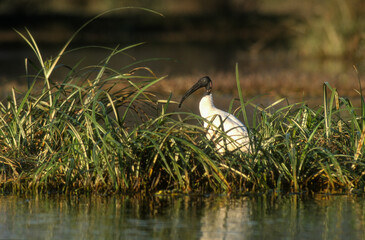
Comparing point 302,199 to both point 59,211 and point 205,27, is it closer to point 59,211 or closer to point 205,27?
point 59,211

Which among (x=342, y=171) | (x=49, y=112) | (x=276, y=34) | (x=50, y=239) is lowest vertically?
(x=50, y=239)

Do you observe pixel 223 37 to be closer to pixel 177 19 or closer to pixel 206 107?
pixel 177 19

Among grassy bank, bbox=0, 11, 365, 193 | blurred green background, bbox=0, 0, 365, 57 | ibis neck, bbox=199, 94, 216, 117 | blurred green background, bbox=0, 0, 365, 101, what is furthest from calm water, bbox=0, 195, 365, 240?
blurred green background, bbox=0, 0, 365, 57

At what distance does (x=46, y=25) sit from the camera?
32719mm

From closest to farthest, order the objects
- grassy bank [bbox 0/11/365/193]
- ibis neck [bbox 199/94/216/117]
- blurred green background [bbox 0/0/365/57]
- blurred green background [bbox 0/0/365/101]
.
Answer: grassy bank [bbox 0/11/365/193] → ibis neck [bbox 199/94/216/117] → blurred green background [bbox 0/0/365/101] → blurred green background [bbox 0/0/365/57]

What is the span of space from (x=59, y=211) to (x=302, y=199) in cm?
172

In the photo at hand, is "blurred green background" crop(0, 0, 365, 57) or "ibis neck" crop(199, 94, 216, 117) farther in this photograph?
"blurred green background" crop(0, 0, 365, 57)

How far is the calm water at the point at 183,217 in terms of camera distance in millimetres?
4734

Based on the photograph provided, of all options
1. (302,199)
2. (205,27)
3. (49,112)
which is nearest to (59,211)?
(49,112)

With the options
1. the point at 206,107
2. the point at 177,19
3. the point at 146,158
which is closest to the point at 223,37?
the point at 177,19

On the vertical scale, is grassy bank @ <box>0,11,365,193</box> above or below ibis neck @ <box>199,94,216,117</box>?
below

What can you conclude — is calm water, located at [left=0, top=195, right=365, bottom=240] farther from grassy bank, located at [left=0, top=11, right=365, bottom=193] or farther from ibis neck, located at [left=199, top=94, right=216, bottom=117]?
ibis neck, located at [left=199, top=94, right=216, bottom=117]

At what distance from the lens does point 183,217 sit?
17.1ft

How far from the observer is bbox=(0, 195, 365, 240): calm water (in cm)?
473
